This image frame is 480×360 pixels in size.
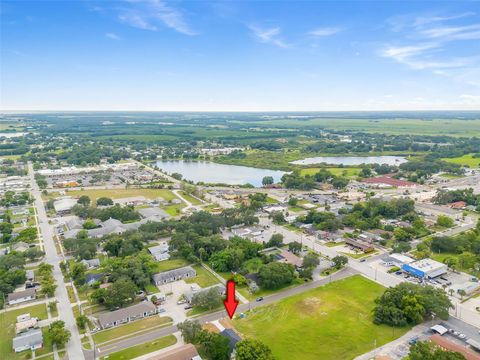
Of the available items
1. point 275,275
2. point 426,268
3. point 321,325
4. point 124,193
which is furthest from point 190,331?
point 124,193

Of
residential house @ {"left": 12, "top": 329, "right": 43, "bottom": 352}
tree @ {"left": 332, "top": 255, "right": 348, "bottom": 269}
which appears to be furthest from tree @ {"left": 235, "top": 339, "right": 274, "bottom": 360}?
tree @ {"left": 332, "top": 255, "right": 348, "bottom": 269}

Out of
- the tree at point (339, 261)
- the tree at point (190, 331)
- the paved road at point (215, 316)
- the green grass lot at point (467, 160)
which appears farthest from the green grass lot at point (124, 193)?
the green grass lot at point (467, 160)

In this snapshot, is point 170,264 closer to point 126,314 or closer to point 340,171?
point 126,314

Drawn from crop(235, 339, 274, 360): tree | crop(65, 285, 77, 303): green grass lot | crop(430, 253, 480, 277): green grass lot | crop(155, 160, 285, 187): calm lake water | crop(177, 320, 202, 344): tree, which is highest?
crop(235, 339, 274, 360): tree

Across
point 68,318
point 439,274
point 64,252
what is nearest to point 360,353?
point 439,274

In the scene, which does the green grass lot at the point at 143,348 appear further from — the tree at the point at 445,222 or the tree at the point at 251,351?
the tree at the point at 445,222

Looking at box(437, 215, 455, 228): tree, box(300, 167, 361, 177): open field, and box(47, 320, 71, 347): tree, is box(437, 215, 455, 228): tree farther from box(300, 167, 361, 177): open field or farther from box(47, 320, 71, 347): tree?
box(47, 320, 71, 347): tree
